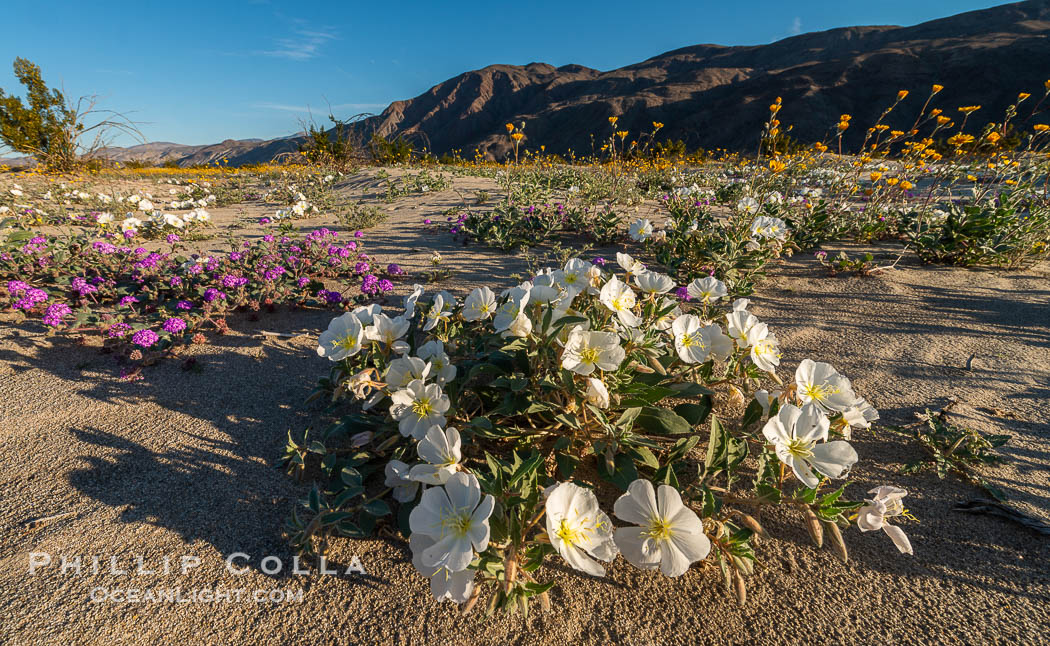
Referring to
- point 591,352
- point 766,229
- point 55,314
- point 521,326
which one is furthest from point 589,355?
point 55,314

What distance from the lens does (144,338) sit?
236 cm

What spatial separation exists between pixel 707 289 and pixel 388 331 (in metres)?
1.46

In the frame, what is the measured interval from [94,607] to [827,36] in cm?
12911

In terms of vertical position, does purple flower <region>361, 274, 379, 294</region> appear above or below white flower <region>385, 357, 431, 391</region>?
above

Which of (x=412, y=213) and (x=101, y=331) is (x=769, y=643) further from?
(x=412, y=213)

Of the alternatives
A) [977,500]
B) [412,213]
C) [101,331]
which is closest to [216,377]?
[101,331]

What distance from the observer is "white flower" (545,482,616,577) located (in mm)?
1025

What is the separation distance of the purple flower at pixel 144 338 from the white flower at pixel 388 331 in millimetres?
1622

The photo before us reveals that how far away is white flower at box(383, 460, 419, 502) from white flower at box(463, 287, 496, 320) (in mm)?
610

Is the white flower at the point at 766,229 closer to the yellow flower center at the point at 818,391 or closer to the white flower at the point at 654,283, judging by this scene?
the white flower at the point at 654,283

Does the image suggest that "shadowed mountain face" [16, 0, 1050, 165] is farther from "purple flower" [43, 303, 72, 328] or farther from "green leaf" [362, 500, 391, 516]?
"green leaf" [362, 500, 391, 516]

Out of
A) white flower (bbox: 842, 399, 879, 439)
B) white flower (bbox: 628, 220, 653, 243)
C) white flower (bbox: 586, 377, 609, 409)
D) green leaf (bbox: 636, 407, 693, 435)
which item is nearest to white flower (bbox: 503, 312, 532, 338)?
white flower (bbox: 586, 377, 609, 409)

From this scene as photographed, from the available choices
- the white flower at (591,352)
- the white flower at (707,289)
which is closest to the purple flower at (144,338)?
the white flower at (591,352)

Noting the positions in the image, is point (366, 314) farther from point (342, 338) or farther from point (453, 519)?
point (453, 519)
